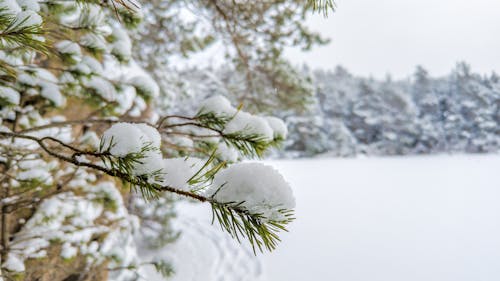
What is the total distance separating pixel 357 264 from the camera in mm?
4449

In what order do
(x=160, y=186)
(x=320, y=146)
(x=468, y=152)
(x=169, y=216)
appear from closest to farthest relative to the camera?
(x=160, y=186)
(x=169, y=216)
(x=468, y=152)
(x=320, y=146)

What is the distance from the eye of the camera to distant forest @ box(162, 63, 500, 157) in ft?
69.5

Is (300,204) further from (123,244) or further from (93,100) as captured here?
(93,100)

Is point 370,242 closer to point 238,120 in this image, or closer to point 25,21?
point 238,120

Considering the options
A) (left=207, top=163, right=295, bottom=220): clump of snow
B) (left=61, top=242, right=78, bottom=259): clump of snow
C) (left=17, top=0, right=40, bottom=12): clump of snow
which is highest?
(left=17, top=0, right=40, bottom=12): clump of snow

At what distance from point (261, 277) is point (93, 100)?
3.51m

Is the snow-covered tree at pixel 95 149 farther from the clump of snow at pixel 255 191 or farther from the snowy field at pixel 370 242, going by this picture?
the snowy field at pixel 370 242

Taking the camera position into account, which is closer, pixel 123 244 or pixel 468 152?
pixel 123 244

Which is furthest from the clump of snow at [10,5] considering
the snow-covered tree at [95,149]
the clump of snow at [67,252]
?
the clump of snow at [67,252]

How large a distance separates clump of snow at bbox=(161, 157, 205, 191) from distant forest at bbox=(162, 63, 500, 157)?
19729 millimetres

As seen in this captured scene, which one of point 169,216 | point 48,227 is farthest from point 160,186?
point 169,216

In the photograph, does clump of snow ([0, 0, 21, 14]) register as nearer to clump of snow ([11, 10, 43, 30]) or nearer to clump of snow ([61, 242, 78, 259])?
clump of snow ([11, 10, 43, 30])

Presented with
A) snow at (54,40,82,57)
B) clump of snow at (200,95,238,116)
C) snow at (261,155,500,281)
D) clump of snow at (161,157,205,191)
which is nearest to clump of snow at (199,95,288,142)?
clump of snow at (200,95,238,116)

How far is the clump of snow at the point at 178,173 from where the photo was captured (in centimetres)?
57
